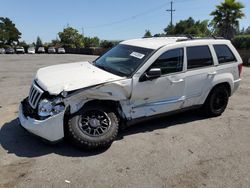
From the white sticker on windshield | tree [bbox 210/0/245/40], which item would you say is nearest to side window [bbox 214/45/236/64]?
the white sticker on windshield

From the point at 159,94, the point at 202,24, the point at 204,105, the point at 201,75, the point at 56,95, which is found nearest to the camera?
the point at 56,95

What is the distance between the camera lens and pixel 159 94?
4.88m

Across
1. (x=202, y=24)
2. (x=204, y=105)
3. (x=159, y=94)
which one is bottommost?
(x=204, y=105)

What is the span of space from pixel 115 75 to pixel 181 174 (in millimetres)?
1895

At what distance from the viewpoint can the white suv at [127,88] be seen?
13.3 ft

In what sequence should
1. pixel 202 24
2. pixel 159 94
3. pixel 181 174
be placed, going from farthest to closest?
pixel 202 24 → pixel 159 94 → pixel 181 174

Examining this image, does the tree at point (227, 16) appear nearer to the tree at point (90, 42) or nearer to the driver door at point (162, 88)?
the driver door at point (162, 88)

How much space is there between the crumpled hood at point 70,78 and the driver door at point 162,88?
0.48 m

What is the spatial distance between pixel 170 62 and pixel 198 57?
2.54 ft

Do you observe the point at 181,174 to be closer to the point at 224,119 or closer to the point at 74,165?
the point at 74,165

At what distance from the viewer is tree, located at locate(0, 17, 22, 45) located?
8131cm

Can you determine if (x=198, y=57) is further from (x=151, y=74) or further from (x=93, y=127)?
(x=93, y=127)

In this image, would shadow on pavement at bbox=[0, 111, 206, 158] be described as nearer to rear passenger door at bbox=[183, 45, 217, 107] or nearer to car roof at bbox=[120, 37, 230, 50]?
rear passenger door at bbox=[183, 45, 217, 107]

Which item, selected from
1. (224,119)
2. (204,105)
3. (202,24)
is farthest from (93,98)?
(202,24)
